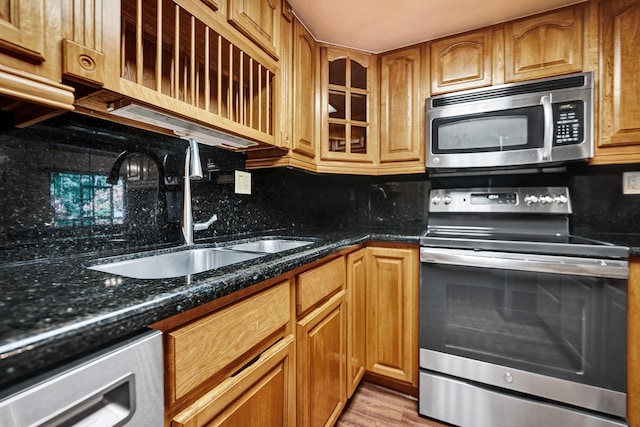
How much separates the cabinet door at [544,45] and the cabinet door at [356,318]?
1303mm

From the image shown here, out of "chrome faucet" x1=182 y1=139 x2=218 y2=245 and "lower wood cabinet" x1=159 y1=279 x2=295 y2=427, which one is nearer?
"lower wood cabinet" x1=159 y1=279 x2=295 y2=427

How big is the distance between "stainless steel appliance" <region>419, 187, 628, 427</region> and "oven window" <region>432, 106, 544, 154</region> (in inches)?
19.5

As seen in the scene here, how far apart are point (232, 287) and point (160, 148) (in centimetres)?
78

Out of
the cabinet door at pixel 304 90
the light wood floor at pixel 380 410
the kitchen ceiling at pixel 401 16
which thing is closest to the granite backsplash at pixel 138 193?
the cabinet door at pixel 304 90

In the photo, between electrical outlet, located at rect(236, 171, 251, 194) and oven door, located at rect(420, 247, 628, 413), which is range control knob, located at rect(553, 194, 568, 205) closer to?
oven door, located at rect(420, 247, 628, 413)

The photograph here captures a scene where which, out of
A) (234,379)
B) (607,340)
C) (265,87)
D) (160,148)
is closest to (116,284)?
(234,379)

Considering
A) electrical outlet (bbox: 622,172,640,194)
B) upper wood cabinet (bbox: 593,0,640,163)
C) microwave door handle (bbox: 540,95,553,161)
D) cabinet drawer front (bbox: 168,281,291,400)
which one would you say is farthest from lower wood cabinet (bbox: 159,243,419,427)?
electrical outlet (bbox: 622,172,640,194)

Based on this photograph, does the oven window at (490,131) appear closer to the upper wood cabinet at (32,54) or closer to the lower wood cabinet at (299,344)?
the lower wood cabinet at (299,344)

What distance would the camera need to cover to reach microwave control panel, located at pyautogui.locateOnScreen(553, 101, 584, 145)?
1.38 m

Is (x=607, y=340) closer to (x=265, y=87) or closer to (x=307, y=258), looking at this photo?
(x=307, y=258)

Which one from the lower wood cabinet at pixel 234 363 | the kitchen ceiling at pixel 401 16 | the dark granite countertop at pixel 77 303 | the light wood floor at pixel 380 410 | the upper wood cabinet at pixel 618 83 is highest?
the kitchen ceiling at pixel 401 16

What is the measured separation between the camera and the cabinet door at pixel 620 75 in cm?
135

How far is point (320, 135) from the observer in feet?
5.68

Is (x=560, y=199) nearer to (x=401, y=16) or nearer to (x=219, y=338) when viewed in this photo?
(x=401, y=16)
